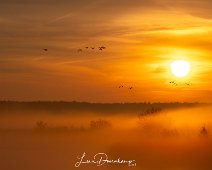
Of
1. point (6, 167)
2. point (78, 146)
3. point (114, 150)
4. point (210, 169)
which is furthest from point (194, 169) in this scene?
point (6, 167)

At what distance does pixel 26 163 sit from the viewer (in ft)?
629

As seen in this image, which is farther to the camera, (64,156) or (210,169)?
(210,169)

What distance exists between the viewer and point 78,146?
595 feet

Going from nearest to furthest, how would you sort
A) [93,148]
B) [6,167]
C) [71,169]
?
1. [93,148]
2. [71,169]
3. [6,167]

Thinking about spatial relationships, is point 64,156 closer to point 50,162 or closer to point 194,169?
point 50,162

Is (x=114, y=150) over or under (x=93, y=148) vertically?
over

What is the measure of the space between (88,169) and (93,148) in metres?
43.8

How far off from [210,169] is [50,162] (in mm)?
44554

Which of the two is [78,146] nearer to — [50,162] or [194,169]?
[50,162]

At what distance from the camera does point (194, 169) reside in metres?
200

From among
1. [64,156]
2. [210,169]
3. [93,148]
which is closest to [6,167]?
[64,156]

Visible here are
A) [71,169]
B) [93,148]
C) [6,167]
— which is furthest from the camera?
[6,167]

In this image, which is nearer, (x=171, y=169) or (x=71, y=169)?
(x=71, y=169)

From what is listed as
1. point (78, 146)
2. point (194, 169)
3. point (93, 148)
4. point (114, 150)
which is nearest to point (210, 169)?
point (194, 169)
